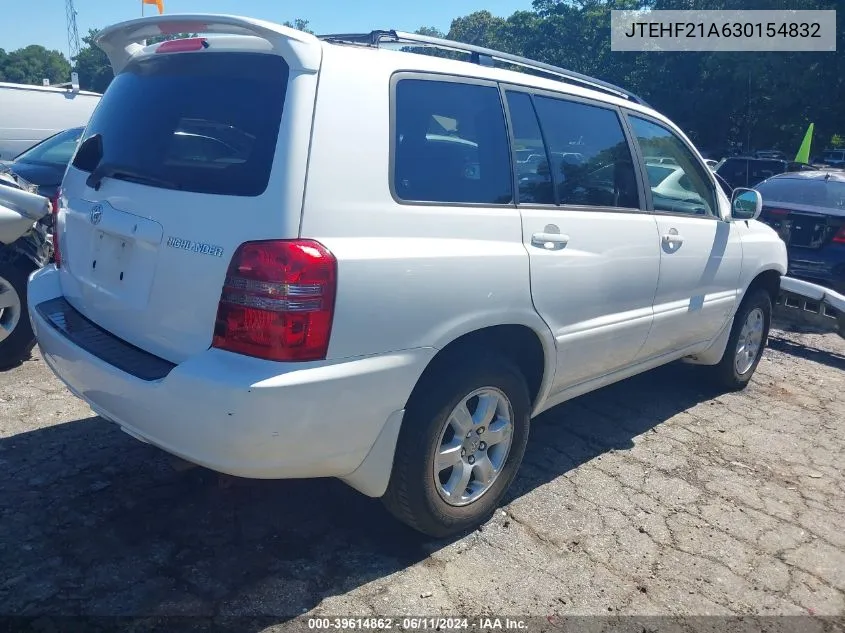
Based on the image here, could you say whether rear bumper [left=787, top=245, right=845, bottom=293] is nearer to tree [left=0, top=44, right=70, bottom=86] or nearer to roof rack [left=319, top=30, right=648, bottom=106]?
roof rack [left=319, top=30, right=648, bottom=106]

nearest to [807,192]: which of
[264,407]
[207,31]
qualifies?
[207,31]

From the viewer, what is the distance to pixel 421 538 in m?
3.02

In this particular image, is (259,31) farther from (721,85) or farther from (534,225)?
(721,85)

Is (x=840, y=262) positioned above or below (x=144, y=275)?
below

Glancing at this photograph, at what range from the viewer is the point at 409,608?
2.58 metres

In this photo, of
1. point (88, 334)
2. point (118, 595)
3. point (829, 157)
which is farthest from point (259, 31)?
point (829, 157)

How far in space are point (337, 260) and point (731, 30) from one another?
31814 mm

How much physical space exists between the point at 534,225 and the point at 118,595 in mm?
2144

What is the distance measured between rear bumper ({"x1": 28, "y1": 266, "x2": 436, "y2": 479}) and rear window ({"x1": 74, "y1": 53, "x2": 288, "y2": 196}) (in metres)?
0.60

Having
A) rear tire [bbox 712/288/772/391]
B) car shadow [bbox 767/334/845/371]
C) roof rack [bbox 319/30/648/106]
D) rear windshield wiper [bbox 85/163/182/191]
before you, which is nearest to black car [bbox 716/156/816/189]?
car shadow [bbox 767/334/845/371]

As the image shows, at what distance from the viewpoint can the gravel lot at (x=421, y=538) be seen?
8.59 ft

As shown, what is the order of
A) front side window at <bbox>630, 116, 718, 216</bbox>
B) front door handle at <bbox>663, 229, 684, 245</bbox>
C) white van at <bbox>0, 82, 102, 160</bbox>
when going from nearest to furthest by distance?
front door handle at <bbox>663, 229, 684, 245</bbox> → front side window at <bbox>630, 116, 718, 216</bbox> → white van at <bbox>0, 82, 102, 160</bbox>

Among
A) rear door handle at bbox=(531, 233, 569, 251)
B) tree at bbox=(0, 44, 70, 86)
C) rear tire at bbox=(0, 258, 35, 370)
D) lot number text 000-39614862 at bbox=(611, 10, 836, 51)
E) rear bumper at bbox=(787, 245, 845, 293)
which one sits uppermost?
tree at bbox=(0, 44, 70, 86)

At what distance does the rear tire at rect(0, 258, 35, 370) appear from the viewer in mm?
4531
